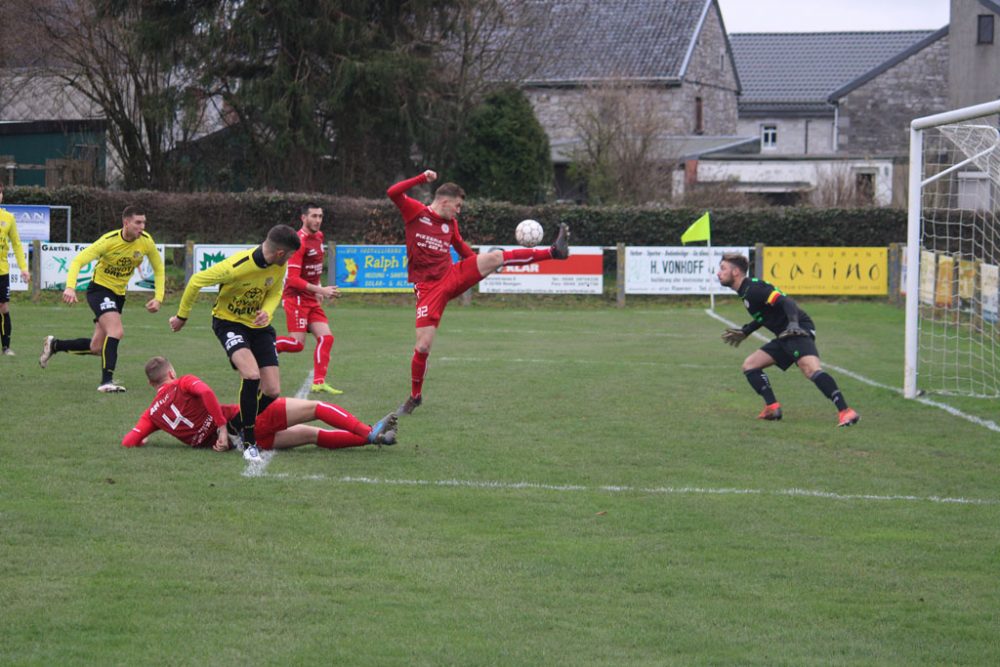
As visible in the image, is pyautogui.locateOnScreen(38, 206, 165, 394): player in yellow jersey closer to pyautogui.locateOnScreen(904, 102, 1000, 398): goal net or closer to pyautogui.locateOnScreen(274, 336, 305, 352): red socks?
pyautogui.locateOnScreen(274, 336, 305, 352): red socks

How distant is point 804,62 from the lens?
225ft

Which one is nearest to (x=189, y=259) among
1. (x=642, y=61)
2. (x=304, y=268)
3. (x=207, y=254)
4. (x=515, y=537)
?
(x=207, y=254)

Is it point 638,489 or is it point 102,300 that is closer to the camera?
point 638,489

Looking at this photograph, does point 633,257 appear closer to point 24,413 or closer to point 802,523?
point 24,413

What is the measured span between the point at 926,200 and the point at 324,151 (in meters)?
20.6

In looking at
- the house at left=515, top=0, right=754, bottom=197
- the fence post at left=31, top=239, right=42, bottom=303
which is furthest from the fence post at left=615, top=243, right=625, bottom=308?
the house at left=515, top=0, right=754, bottom=197

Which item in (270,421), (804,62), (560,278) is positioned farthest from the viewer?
(804,62)

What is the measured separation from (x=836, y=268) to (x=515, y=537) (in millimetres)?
24149

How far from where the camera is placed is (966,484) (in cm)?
864

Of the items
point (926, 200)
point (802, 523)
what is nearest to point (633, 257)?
point (926, 200)

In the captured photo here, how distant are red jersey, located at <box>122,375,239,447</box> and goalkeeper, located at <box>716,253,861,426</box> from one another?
483 cm

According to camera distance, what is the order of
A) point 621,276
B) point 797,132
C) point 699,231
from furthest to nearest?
point 797,132 < point 621,276 < point 699,231

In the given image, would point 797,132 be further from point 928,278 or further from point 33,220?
point 33,220

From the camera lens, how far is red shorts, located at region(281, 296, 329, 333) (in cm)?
1326
